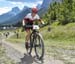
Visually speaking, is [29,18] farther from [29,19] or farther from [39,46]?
[39,46]

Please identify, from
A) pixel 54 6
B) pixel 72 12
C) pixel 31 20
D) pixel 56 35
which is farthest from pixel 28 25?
pixel 54 6

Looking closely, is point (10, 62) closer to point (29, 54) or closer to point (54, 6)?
point (29, 54)

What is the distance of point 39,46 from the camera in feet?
45.4

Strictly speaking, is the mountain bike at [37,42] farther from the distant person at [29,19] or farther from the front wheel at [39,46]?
the distant person at [29,19]

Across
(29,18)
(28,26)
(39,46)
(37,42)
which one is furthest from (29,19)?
(39,46)

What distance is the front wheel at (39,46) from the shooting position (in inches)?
535

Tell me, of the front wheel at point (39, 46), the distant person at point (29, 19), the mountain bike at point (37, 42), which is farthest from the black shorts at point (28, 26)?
the front wheel at point (39, 46)

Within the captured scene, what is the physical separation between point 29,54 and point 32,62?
2178 mm

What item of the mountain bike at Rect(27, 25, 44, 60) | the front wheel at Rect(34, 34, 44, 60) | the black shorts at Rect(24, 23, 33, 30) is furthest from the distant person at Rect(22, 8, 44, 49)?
the front wheel at Rect(34, 34, 44, 60)

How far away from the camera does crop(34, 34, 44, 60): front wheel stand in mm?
13578

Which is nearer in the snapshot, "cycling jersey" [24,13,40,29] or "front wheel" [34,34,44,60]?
"front wheel" [34,34,44,60]

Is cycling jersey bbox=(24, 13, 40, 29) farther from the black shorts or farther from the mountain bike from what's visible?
the mountain bike

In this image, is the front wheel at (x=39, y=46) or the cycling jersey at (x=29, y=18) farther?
the cycling jersey at (x=29, y=18)

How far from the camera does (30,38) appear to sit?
1480 centimetres
